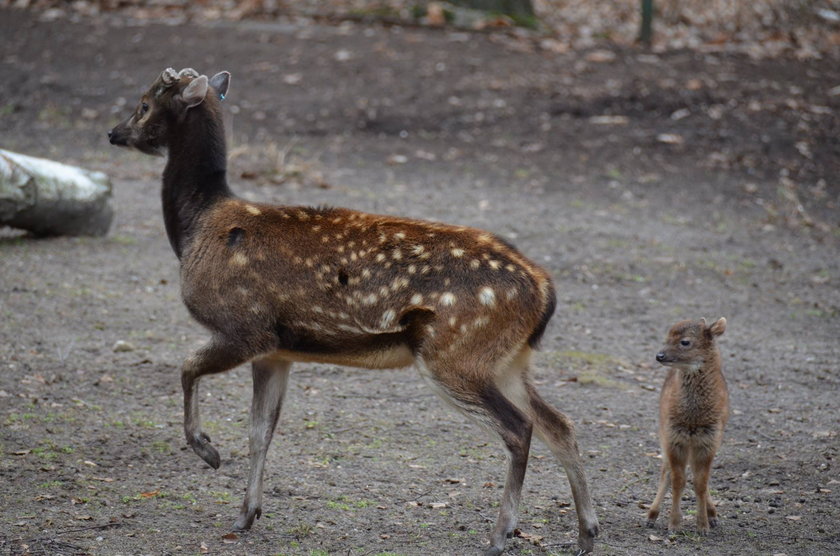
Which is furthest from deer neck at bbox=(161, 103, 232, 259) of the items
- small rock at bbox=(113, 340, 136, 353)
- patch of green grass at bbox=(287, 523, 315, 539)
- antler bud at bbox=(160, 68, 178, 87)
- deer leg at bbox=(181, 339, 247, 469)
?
small rock at bbox=(113, 340, 136, 353)

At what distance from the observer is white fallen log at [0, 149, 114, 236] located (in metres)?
9.38

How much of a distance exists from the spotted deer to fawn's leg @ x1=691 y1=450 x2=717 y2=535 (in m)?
0.62

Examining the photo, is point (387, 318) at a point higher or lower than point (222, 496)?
higher

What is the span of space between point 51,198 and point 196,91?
4392 mm

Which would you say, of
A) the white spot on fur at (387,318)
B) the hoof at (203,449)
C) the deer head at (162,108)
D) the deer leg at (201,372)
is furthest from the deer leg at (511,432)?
the deer head at (162,108)

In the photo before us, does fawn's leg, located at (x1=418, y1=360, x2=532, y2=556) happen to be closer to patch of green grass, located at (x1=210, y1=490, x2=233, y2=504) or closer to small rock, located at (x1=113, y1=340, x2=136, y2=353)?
patch of green grass, located at (x1=210, y1=490, x2=233, y2=504)

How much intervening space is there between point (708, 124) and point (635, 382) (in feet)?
22.8

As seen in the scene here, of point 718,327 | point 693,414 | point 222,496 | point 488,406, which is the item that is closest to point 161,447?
point 222,496

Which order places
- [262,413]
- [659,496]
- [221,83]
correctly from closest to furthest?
[262,413]
[659,496]
[221,83]

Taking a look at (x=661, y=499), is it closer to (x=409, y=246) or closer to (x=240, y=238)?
(x=409, y=246)

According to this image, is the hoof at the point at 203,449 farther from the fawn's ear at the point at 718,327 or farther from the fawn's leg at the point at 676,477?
the fawn's ear at the point at 718,327

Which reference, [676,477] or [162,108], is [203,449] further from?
[676,477]

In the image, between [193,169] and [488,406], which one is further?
[193,169]

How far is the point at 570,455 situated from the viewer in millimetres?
5312
